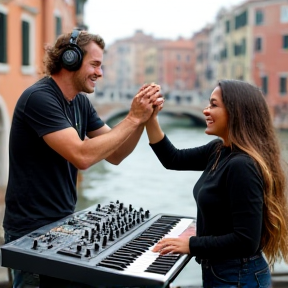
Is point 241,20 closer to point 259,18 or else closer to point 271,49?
point 259,18

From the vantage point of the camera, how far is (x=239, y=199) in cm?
175

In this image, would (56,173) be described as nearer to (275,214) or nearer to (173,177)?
(275,214)

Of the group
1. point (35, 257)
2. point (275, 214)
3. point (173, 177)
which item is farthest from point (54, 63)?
point (173, 177)

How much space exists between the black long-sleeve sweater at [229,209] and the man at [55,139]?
13.6 inches

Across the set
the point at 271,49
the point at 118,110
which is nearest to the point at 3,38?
the point at 118,110

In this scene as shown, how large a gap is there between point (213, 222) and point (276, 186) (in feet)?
0.70

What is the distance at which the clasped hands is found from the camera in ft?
6.92

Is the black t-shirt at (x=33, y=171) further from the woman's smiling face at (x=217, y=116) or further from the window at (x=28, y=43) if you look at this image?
the window at (x=28, y=43)

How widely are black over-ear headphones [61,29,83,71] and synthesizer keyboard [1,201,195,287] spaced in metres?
0.49

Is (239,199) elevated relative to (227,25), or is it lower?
lower

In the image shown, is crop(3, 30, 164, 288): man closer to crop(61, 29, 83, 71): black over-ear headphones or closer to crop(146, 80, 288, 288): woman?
crop(61, 29, 83, 71): black over-ear headphones

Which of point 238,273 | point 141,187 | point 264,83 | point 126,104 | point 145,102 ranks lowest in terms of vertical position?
point 141,187

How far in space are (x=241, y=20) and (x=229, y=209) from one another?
1538 inches

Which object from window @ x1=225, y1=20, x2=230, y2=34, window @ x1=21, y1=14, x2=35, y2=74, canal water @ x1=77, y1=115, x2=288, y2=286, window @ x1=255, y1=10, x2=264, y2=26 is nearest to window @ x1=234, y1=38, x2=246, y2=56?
window @ x1=255, y1=10, x2=264, y2=26
